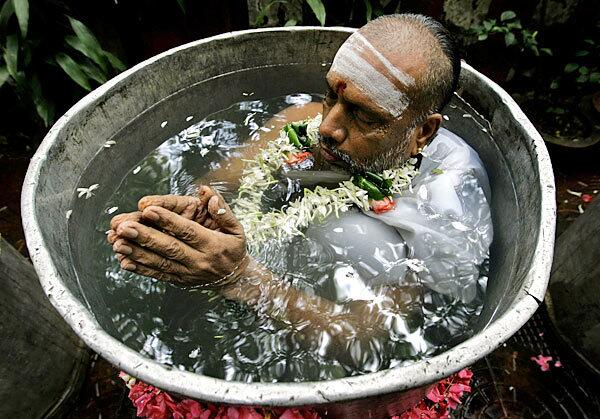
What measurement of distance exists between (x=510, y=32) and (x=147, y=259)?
10.6 feet

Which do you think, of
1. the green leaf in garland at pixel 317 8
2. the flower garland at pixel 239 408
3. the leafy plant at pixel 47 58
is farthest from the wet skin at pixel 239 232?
the leafy plant at pixel 47 58

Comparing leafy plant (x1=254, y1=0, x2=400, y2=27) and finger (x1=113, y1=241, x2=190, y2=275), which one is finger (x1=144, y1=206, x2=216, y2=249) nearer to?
finger (x1=113, y1=241, x2=190, y2=275)

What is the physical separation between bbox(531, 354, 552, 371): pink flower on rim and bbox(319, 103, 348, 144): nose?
6.30ft

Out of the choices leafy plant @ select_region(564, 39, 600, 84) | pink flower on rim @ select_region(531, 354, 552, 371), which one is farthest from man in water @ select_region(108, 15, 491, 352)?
leafy plant @ select_region(564, 39, 600, 84)

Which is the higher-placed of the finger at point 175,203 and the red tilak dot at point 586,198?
the finger at point 175,203

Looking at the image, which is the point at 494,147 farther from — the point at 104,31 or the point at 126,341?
the point at 104,31

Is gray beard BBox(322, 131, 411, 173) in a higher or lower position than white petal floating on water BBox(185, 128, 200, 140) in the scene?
higher

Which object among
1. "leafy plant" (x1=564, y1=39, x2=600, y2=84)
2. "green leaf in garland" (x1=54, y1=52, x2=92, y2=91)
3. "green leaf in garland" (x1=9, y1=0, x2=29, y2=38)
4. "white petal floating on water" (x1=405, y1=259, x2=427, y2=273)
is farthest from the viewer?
"leafy plant" (x1=564, y1=39, x2=600, y2=84)

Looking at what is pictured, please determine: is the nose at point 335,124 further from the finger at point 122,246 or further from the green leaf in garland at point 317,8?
the green leaf in garland at point 317,8

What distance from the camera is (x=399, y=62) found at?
5.48 ft

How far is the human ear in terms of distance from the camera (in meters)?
1.86

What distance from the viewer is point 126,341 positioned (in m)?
1.78

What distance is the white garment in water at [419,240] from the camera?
6.16 feet

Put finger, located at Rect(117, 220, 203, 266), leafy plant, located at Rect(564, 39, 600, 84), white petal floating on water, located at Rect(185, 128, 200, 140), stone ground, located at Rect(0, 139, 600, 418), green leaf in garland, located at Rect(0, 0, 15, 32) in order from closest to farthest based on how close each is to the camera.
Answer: finger, located at Rect(117, 220, 203, 266), stone ground, located at Rect(0, 139, 600, 418), white petal floating on water, located at Rect(185, 128, 200, 140), green leaf in garland, located at Rect(0, 0, 15, 32), leafy plant, located at Rect(564, 39, 600, 84)
